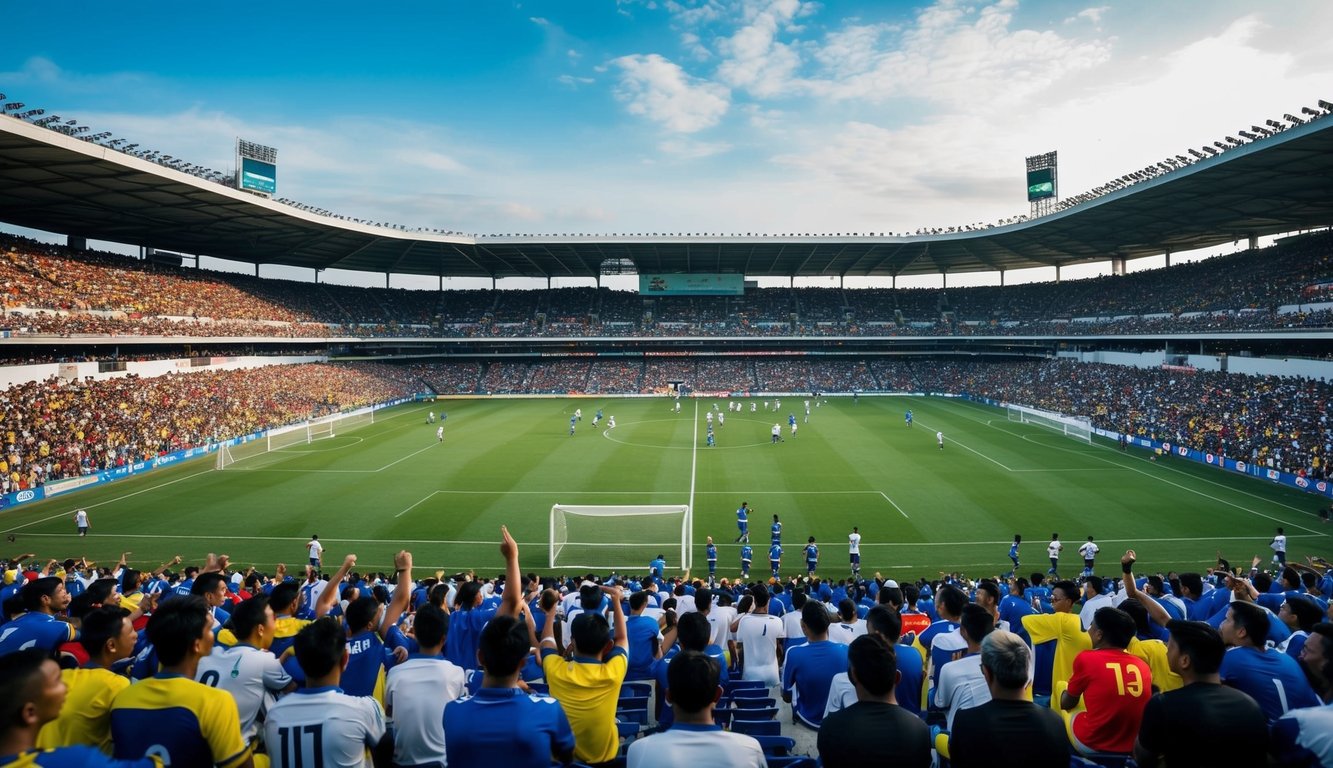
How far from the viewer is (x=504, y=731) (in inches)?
136

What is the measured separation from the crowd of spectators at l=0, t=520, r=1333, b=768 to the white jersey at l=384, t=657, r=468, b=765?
0.01m

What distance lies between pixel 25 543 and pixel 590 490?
19424 mm

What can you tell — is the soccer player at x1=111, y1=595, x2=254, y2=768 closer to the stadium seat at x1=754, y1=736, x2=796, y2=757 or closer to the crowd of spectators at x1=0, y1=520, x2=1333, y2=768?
the crowd of spectators at x1=0, y1=520, x2=1333, y2=768

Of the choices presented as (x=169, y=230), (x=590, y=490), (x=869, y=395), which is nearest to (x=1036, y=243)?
(x=869, y=395)

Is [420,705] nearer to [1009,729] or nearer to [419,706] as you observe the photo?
[419,706]

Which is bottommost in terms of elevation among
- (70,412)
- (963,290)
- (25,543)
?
(25,543)

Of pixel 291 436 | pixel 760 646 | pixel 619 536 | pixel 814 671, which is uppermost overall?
pixel 814 671

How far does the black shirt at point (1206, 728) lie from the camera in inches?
133

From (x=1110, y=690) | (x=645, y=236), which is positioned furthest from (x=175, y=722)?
→ (x=645, y=236)

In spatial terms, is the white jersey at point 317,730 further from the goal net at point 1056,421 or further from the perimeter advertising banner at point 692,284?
the perimeter advertising banner at point 692,284

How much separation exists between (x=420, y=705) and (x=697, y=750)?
83.3 inches

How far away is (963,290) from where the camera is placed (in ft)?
255

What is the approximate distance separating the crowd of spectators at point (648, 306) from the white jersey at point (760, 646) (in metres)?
42.1

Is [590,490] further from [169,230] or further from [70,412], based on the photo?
[169,230]
